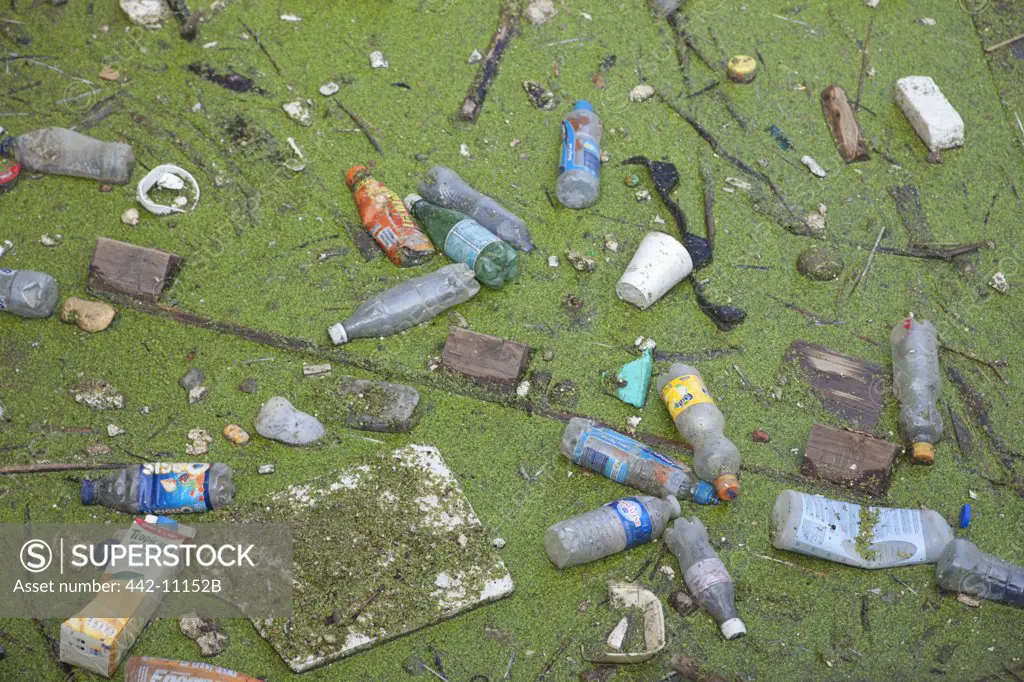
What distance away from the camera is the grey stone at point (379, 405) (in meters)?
3.51

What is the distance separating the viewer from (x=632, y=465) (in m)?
3.42

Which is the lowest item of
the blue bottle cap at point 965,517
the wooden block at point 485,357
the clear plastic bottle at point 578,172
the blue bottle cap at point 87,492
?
the blue bottle cap at point 87,492

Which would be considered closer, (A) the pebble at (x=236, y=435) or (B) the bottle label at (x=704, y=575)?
(B) the bottle label at (x=704, y=575)

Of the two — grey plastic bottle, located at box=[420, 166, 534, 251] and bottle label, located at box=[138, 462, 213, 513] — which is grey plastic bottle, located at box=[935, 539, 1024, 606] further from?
bottle label, located at box=[138, 462, 213, 513]

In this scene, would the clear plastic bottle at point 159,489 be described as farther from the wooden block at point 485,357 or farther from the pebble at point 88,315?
the wooden block at point 485,357

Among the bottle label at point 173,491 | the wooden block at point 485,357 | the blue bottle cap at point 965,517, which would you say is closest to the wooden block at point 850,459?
the blue bottle cap at point 965,517

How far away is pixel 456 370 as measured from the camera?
144 inches

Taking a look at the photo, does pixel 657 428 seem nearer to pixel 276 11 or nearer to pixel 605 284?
pixel 605 284

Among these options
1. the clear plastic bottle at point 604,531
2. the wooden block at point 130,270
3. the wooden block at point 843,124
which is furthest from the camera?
the wooden block at point 843,124

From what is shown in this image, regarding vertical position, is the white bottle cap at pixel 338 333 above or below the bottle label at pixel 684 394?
below

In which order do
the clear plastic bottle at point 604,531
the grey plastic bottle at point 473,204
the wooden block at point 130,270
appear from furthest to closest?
the grey plastic bottle at point 473,204, the wooden block at point 130,270, the clear plastic bottle at point 604,531

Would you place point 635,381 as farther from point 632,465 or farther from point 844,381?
point 844,381

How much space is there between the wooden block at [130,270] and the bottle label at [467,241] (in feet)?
3.70

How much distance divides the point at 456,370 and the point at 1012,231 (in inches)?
104
